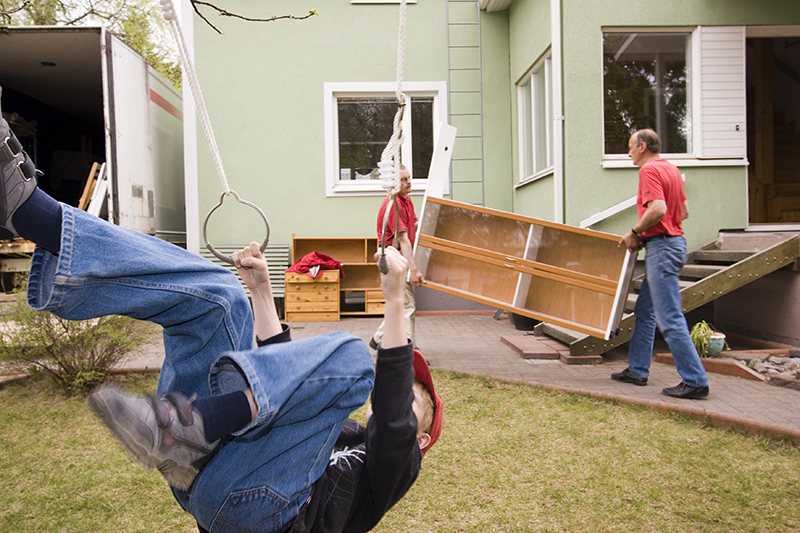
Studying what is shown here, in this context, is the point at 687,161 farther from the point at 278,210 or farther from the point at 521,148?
the point at 278,210

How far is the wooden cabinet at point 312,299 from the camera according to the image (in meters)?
8.83

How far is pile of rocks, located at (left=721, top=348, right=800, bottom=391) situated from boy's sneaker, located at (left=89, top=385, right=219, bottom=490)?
5.06 metres

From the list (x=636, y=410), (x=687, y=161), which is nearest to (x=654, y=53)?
(x=687, y=161)

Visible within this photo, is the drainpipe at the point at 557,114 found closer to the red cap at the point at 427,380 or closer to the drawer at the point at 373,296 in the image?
the drawer at the point at 373,296

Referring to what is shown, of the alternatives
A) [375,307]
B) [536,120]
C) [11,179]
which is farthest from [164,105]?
[11,179]

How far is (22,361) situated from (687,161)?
7294 millimetres

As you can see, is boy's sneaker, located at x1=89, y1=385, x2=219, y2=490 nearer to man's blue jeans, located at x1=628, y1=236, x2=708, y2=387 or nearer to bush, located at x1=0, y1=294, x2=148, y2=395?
bush, located at x1=0, y1=294, x2=148, y2=395

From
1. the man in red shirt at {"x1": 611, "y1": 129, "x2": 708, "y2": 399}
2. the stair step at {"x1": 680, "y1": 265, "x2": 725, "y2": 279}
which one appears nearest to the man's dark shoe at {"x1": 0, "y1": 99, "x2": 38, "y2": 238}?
the man in red shirt at {"x1": 611, "y1": 129, "x2": 708, "y2": 399}

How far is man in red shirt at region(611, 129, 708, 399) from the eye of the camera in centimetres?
445

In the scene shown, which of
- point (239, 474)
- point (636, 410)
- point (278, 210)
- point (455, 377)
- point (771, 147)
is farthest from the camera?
point (278, 210)

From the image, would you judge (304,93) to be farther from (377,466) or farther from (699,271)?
(377,466)

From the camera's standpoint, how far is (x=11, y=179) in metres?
1.25

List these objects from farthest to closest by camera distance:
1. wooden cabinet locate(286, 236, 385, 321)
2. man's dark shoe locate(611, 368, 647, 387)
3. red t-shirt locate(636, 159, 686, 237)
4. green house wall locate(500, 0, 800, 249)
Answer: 1. wooden cabinet locate(286, 236, 385, 321)
2. green house wall locate(500, 0, 800, 249)
3. man's dark shoe locate(611, 368, 647, 387)
4. red t-shirt locate(636, 159, 686, 237)

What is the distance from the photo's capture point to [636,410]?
4.24 metres
